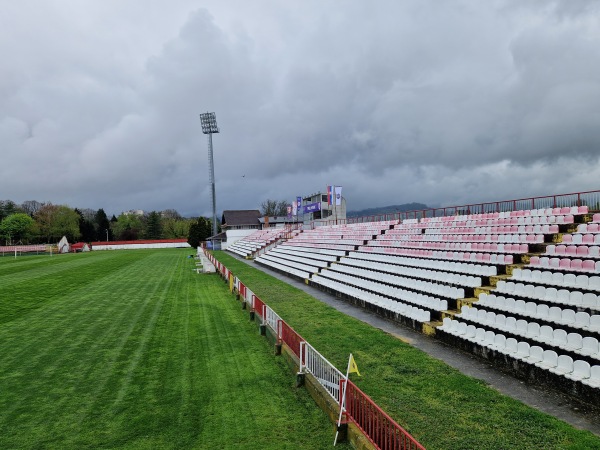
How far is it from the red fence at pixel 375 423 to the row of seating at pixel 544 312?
16.9 ft

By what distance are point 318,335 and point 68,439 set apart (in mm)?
6656

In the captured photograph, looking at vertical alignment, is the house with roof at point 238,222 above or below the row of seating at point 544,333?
above

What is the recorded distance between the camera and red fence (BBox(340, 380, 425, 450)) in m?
4.44

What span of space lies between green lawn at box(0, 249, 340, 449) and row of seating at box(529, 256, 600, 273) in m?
7.92

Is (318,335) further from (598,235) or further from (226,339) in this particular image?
(598,235)

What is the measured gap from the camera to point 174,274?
27.2 m

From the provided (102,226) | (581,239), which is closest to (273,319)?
(581,239)

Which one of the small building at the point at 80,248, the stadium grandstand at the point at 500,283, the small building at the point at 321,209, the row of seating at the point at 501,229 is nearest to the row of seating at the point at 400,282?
the stadium grandstand at the point at 500,283

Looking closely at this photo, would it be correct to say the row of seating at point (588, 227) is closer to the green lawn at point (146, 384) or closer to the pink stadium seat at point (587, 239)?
the pink stadium seat at point (587, 239)

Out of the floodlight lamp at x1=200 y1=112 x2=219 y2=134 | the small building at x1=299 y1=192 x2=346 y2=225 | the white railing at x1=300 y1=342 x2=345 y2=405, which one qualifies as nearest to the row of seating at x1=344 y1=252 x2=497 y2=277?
the white railing at x1=300 y1=342 x2=345 y2=405

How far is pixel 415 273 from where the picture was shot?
50.0ft

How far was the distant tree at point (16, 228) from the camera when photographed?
79875 millimetres

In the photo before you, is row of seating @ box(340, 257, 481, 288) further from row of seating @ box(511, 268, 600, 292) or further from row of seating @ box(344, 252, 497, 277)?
row of seating @ box(511, 268, 600, 292)

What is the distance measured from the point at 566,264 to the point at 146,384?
1090 cm
